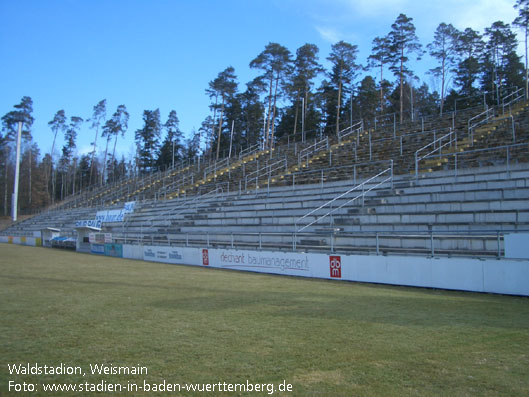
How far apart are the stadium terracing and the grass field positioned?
2.76 meters

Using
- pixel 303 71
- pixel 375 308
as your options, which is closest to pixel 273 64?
pixel 303 71

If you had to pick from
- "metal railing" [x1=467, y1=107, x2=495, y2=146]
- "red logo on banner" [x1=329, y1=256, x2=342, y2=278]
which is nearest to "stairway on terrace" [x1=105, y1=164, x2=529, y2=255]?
"red logo on banner" [x1=329, y1=256, x2=342, y2=278]

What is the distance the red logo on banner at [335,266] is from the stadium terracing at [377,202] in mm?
141

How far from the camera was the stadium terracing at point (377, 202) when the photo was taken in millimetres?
12719

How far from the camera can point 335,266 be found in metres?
13.1

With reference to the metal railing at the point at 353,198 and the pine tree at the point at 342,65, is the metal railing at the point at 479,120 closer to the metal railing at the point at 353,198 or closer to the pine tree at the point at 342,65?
the metal railing at the point at 353,198

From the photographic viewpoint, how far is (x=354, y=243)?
1454cm

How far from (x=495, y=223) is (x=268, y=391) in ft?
37.4

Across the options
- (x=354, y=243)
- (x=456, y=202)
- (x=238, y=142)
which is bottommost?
(x=354, y=243)

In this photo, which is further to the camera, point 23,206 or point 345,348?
point 23,206

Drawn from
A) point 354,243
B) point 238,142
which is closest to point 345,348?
point 354,243

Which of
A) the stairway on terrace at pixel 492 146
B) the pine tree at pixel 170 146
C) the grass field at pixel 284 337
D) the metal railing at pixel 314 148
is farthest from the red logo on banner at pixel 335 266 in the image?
the pine tree at pixel 170 146

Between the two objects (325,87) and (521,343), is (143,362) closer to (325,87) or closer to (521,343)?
(521,343)

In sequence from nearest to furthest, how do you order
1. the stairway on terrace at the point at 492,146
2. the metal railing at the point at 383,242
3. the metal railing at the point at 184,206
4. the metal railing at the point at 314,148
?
the metal railing at the point at 383,242
the stairway on terrace at the point at 492,146
the metal railing at the point at 184,206
the metal railing at the point at 314,148
